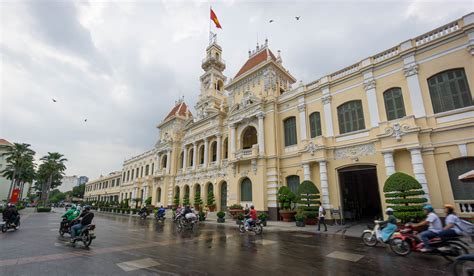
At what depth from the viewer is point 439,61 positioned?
1358 cm

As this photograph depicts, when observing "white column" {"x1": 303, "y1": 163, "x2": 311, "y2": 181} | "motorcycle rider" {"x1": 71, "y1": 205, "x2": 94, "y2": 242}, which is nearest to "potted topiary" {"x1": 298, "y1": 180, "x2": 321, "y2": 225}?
"white column" {"x1": 303, "y1": 163, "x2": 311, "y2": 181}

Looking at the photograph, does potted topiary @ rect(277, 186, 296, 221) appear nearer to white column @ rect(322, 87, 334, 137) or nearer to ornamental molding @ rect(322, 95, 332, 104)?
white column @ rect(322, 87, 334, 137)

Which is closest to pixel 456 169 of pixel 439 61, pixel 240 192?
pixel 439 61

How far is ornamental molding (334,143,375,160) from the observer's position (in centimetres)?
1564

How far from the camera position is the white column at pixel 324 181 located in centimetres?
1681

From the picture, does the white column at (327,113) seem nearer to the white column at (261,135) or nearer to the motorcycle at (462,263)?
the white column at (261,135)

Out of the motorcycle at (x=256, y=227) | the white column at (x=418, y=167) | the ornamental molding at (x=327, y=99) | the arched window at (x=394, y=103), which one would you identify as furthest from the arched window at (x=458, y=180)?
the motorcycle at (x=256, y=227)

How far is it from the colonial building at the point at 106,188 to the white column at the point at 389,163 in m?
56.0

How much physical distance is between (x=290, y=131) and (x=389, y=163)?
341 inches

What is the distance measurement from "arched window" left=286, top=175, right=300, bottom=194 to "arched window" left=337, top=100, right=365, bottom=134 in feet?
18.1

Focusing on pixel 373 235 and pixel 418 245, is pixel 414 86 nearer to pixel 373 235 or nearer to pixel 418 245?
pixel 373 235

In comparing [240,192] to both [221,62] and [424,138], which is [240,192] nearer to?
[424,138]

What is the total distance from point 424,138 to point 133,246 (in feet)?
54.4

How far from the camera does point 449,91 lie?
1303cm
